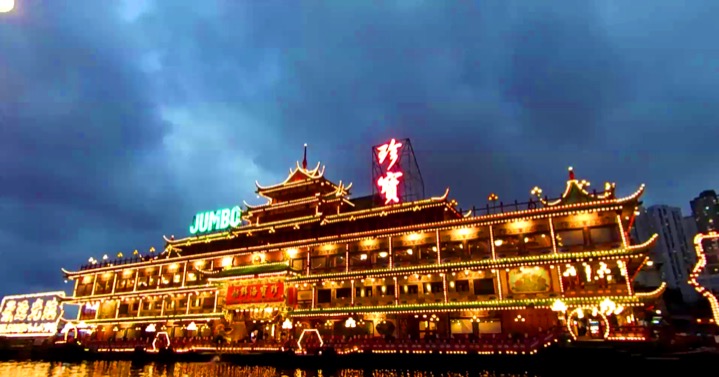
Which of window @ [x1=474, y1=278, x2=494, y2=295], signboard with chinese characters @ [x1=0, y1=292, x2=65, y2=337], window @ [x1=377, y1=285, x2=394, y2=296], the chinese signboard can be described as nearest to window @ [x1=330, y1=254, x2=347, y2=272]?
window @ [x1=377, y1=285, x2=394, y2=296]

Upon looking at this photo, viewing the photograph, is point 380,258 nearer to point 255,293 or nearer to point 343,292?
point 343,292

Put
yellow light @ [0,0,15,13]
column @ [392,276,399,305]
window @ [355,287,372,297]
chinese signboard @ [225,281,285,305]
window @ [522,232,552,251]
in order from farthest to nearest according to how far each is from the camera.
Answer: chinese signboard @ [225,281,285,305] → window @ [355,287,372,297] → column @ [392,276,399,305] → window @ [522,232,552,251] → yellow light @ [0,0,15,13]

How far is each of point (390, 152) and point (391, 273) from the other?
39.0 ft

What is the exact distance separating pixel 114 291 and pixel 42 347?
31.7ft

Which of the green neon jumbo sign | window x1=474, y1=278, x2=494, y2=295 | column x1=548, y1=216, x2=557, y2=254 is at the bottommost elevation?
window x1=474, y1=278, x2=494, y2=295

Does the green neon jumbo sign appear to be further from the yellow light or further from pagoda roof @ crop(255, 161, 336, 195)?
the yellow light

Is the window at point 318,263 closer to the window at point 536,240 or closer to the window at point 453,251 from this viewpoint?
the window at point 453,251

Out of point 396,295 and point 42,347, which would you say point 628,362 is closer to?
point 396,295

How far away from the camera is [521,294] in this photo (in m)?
31.6

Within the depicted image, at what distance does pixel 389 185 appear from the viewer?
40156 mm

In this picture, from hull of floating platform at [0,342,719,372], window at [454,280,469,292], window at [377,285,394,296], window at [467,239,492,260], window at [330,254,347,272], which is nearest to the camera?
hull of floating platform at [0,342,719,372]

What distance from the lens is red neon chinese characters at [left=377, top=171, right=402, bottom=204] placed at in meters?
39.5

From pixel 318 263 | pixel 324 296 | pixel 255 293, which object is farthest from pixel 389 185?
pixel 255 293

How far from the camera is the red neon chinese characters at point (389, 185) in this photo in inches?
1556
